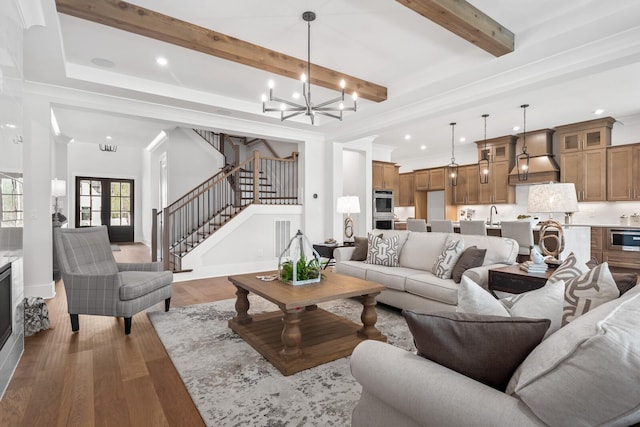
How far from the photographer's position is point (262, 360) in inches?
105

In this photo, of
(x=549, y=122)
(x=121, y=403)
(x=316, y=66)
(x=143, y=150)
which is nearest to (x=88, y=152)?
(x=143, y=150)

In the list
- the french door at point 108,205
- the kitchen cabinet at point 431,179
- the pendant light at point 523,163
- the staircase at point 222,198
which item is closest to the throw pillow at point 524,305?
the staircase at point 222,198

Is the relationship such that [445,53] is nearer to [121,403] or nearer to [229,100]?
[229,100]

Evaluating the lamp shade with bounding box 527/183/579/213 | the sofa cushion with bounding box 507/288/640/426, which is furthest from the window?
Result: the lamp shade with bounding box 527/183/579/213

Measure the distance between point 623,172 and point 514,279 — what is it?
17.3ft

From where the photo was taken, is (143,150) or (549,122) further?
(143,150)

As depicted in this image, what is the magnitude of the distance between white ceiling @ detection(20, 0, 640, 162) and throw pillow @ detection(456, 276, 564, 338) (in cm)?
269

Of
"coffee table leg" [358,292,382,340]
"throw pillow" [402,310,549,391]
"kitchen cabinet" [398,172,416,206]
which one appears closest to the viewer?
"throw pillow" [402,310,549,391]

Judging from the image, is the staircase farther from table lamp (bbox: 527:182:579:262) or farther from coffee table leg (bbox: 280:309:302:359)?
table lamp (bbox: 527:182:579:262)

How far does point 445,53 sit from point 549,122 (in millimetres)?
4297

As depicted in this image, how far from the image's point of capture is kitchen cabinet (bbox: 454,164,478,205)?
343 inches

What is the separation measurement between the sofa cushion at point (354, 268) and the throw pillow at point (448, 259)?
86 cm

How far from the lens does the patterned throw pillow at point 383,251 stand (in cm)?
423

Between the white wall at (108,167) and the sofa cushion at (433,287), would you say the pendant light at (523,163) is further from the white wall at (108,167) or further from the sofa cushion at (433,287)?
the white wall at (108,167)
